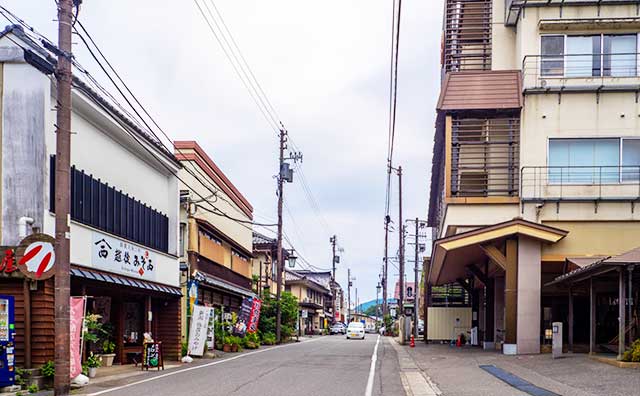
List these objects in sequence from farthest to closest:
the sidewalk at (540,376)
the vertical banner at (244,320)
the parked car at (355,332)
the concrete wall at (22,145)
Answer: the parked car at (355,332) < the vertical banner at (244,320) < the concrete wall at (22,145) < the sidewalk at (540,376)

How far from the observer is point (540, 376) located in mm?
17891

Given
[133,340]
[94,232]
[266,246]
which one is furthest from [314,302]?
[94,232]

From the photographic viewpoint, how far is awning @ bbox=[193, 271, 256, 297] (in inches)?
1252

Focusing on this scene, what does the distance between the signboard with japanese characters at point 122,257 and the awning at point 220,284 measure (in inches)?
238

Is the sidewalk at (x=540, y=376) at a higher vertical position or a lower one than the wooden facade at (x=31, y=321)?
lower

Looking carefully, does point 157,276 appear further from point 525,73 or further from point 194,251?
point 525,73

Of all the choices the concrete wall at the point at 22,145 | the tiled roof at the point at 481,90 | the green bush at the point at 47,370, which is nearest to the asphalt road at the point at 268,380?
the green bush at the point at 47,370

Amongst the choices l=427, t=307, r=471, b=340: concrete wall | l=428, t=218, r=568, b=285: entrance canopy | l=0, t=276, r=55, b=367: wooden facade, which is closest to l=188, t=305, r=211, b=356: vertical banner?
l=428, t=218, r=568, b=285: entrance canopy

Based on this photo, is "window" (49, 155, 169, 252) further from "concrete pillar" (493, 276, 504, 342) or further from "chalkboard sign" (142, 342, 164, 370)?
"concrete pillar" (493, 276, 504, 342)

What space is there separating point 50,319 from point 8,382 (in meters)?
1.83

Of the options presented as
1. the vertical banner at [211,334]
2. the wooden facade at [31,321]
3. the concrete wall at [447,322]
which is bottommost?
the concrete wall at [447,322]

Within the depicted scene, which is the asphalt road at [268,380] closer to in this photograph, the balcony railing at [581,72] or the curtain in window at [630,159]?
the curtain in window at [630,159]

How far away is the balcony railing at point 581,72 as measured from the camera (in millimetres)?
27594

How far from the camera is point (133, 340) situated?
26.0 metres
